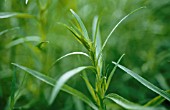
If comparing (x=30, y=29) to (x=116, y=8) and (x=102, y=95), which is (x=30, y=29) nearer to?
(x=116, y=8)

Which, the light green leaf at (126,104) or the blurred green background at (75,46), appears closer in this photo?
the light green leaf at (126,104)

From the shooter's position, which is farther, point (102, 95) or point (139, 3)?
point (139, 3)

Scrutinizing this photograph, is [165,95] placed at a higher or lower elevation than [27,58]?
higher

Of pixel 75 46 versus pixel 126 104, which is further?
pixel 75 46

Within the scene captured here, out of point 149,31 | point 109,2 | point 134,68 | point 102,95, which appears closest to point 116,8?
point 109,2

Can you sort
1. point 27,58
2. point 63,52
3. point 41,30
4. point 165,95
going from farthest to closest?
point 63,52 < point 27,58 < point 41,30 < point 165,95

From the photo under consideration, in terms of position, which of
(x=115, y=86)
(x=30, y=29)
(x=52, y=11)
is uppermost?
(x=52, y=11)

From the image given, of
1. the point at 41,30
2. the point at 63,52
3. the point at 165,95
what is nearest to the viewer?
the point at 165,95

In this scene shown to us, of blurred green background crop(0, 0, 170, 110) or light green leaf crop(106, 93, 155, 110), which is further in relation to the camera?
blurred green background crop(0, 0, 170, 110)
